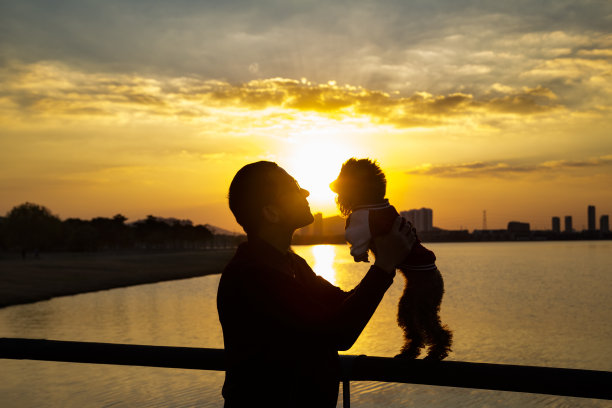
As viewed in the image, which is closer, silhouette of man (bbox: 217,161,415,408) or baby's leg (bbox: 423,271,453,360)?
silhouette of man (bbox: 217,161,415,408)

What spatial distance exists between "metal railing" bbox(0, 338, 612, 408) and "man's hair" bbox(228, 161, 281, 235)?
0.77 m

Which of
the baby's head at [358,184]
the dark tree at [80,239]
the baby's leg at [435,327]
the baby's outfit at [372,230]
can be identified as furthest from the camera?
the dark tree at [80,239]

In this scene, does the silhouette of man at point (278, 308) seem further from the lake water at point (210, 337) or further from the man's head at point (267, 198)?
the lake water at point (210, 337)

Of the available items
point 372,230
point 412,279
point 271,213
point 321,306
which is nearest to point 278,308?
point 321,306

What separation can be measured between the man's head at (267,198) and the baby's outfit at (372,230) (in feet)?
0.98

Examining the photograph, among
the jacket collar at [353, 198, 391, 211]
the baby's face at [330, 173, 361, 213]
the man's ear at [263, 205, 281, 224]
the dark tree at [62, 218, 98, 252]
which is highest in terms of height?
the baby's face at [330, 173, 361, 213]

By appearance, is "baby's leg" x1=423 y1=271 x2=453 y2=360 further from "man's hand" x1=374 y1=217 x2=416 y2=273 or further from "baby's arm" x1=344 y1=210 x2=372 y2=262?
"man's hand" x1=374 y1=217 x2=416 y2=273

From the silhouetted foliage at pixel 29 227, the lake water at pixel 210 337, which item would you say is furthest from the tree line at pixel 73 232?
the lake water at pixel 210 337

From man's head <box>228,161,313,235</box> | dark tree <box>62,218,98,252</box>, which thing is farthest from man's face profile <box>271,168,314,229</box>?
dark tree <box>62,218,98,252</box>

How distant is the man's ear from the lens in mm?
2062

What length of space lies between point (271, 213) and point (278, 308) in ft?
1.22

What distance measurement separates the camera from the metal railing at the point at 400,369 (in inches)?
78.4

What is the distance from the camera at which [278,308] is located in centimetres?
190

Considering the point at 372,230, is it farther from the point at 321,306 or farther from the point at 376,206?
the point at 321,306
